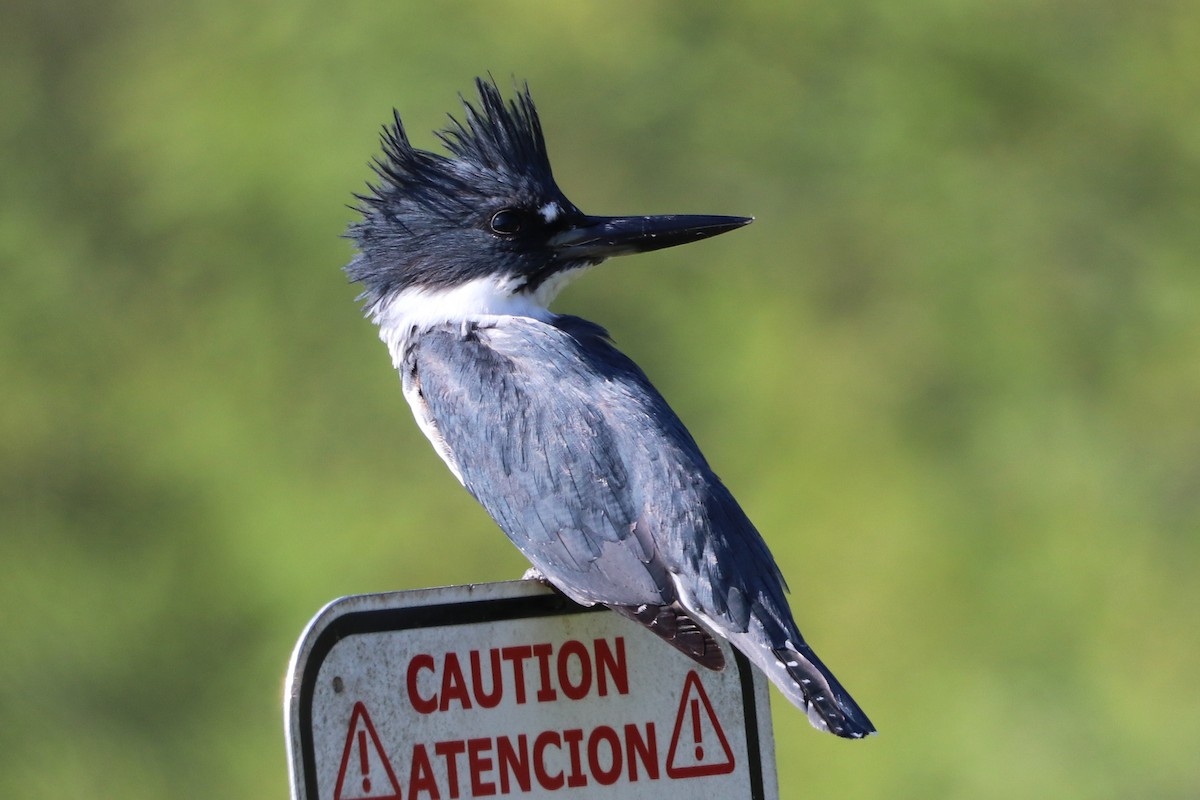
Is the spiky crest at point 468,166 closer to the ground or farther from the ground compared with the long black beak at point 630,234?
farther from the ground

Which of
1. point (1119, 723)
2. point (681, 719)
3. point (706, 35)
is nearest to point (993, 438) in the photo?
point (1119, 723)

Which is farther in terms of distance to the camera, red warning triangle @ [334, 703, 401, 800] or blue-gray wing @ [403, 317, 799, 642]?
blue-gray wing @ [403, 317, 799, 642]

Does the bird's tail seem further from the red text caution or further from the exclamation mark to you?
the exclamation mark

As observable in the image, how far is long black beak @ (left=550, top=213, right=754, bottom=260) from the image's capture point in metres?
2.46

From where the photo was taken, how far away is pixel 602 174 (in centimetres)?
530

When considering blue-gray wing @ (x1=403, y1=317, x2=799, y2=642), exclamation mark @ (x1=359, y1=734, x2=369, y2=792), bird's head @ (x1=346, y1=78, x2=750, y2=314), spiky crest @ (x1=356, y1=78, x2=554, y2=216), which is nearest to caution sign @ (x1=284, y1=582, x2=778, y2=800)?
exclamation mark @ (x1=359, y1=734, x2=369, y2=792)

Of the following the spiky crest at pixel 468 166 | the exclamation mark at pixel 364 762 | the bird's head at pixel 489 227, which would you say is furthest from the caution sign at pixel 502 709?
the spiky crest at pixel 468 166

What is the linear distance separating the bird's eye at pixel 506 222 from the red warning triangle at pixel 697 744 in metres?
1.07

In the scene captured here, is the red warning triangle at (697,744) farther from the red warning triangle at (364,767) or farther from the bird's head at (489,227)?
the bird's head at (489,227)

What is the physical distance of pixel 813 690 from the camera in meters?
1.71

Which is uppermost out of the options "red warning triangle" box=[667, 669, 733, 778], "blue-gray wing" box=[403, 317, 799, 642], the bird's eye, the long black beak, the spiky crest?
the spiky crest

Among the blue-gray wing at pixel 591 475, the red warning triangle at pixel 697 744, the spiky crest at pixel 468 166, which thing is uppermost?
the spiky crest at pixel 468 166

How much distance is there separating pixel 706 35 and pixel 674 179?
0.73m

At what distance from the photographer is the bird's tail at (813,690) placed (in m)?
1.66
